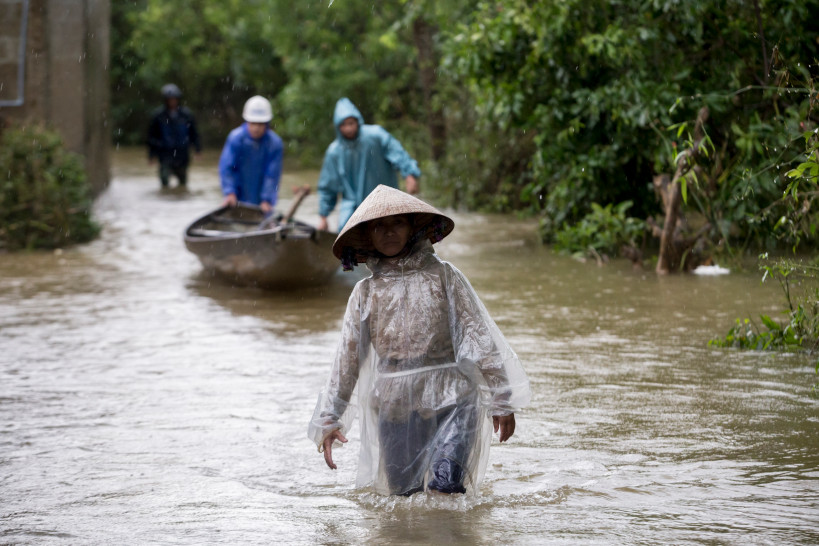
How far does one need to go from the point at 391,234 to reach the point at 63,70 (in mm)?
13893

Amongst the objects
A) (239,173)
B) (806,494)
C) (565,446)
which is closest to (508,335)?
(565,446)

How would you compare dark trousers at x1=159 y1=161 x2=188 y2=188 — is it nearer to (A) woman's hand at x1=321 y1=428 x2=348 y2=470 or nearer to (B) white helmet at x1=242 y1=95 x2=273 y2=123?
(B) white helmet at x1=242 y1=95 x2=273 y2=123

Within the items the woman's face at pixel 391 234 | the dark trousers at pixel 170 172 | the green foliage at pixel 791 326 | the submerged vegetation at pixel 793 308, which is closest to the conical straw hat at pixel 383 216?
the woman's face at pixel 391 234

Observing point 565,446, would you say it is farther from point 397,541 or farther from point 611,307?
point 611,307

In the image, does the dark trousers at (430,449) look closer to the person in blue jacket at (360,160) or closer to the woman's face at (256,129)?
the person in blue jacket at (360,160)

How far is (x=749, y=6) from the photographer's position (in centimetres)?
1098

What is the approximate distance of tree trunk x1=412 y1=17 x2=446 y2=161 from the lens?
65.4 feet

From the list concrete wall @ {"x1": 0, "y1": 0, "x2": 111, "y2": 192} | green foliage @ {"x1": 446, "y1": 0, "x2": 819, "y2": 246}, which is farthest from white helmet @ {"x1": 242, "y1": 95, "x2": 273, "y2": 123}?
concrete wall @ {"x1": 0, "y1": 0, "x2": 111, "y2": 192}

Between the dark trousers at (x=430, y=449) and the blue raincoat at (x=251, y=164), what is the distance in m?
8.39

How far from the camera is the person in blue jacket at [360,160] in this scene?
11391 millimetres

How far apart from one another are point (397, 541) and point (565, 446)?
1.67 metres

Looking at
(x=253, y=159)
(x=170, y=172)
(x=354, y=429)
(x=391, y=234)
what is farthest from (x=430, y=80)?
(x=391, y=234)

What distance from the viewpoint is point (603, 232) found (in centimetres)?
1291

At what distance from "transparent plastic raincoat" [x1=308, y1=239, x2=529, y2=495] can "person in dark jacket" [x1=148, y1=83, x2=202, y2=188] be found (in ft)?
59.7
